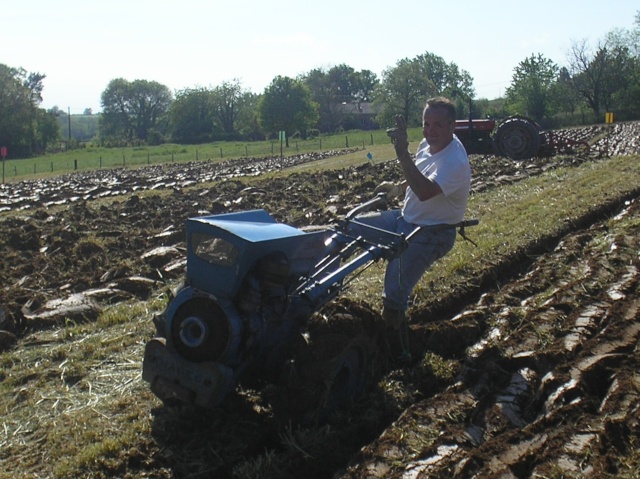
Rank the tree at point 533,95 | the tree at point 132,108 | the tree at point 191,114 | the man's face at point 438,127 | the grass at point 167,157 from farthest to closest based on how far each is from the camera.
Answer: the tree at point 132,108
the tree at point 191,114
the tree at point 533,95
the grass at point 167,157
the man's face at point 438,127

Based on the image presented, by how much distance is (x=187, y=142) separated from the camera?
86188 millimetres

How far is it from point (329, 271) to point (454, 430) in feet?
4.41

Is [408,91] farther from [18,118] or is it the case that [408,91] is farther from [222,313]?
[222,313]

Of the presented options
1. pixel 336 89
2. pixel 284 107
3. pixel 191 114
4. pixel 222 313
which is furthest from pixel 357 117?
pixel 222 313

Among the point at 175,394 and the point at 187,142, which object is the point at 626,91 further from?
the point at 175,394

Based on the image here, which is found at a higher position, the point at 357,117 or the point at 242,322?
the point at 357,117

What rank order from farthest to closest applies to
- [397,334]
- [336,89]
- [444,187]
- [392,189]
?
[336,89], [392,189], [397,334], [444,187]

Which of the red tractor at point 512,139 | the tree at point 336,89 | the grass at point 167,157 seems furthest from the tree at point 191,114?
the red tractor at point 512,139

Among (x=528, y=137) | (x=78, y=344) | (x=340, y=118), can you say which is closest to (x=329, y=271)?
(x=78, y=344)

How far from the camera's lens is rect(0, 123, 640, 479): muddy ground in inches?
162

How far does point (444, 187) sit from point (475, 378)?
1305 millimetres

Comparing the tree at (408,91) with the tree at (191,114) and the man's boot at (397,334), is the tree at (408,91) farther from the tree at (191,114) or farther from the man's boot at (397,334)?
the tree at (191,114)

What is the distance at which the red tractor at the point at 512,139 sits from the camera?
22297 millimetres

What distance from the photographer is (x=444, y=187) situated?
203 inches
